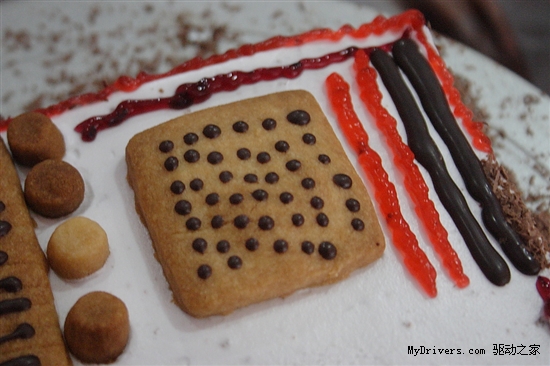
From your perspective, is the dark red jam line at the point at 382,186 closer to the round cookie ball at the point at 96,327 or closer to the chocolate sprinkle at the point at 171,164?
the chocolate sprinkle at the point at 171,164

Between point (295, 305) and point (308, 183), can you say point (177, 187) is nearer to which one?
point (308, 183)

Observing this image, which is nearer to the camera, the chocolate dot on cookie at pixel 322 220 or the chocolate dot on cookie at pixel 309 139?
the chocolate dot on cookie at pixel 322 220

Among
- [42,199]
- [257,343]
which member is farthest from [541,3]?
[42,199]

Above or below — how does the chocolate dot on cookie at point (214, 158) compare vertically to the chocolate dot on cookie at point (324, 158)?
above

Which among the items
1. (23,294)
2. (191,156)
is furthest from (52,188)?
(191,156)

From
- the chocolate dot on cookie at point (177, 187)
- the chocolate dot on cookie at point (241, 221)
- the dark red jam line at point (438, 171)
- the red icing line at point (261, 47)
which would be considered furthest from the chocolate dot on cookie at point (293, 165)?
the red icing line at point (261, 47)

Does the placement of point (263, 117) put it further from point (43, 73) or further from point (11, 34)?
point (11, 34)
